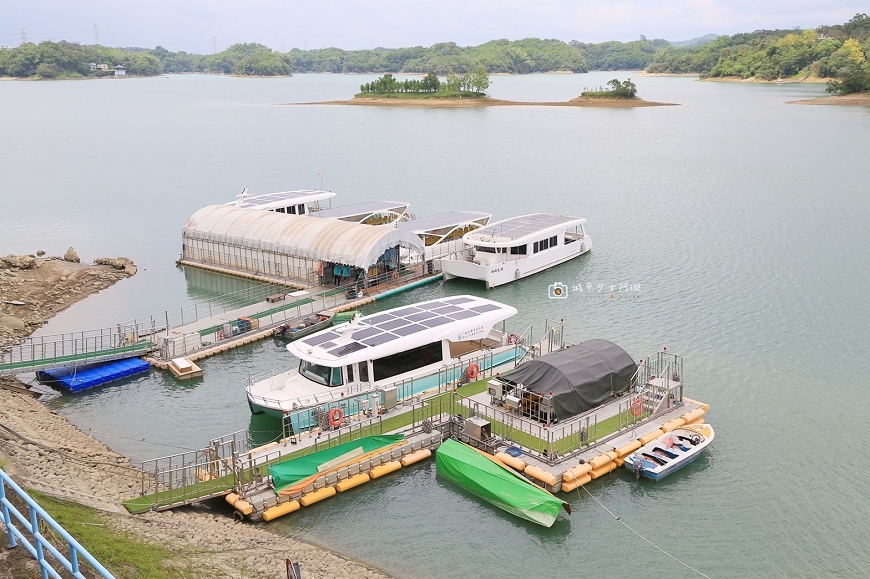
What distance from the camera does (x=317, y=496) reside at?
24.9 meters

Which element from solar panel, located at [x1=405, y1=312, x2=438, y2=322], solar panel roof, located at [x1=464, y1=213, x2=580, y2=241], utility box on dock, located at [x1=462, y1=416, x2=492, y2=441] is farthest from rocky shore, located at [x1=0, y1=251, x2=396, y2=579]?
solar panel roof, located at [x1=464, y1=213, x2=580, y2=241]

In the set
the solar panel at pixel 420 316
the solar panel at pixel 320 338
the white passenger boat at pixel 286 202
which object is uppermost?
the white passenger boat at pixel 286 202

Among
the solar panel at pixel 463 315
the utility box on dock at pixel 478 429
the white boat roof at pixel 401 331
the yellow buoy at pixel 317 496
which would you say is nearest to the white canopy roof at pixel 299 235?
the white boat roof at pixel 401 331

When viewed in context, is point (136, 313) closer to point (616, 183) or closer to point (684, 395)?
point (684, 395)

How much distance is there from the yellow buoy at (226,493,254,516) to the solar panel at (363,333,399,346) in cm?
835

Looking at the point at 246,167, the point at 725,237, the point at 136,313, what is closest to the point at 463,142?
the point at 246,167

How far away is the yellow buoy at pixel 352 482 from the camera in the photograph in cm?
2552

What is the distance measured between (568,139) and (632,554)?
117 meters

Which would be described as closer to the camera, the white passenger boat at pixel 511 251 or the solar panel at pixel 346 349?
the solar panel at pixel 346 349

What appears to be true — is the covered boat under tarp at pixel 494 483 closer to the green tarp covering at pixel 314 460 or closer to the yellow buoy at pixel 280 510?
the green tarp covering at pixel 314 460

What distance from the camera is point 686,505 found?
84.4 feet

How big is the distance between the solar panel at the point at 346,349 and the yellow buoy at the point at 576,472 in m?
9.20

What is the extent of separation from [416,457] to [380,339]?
546 centimetres

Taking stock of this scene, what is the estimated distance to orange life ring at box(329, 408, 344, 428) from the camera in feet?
91.1
